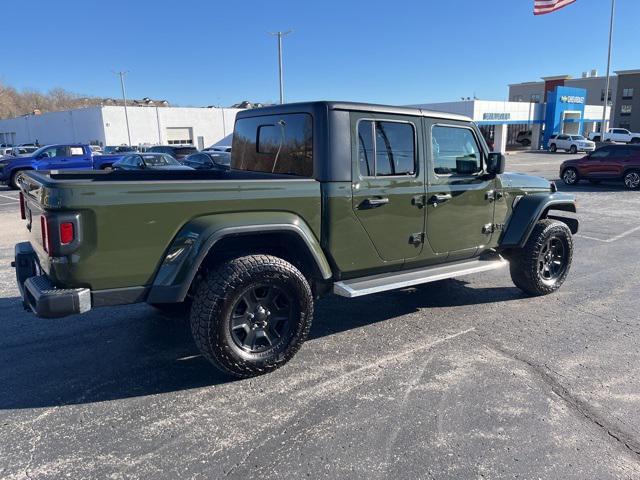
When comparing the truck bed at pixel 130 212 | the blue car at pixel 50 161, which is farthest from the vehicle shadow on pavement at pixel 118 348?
the blue car at pixel 50 161

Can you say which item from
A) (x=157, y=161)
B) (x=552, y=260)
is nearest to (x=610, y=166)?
(x=552, y=260)

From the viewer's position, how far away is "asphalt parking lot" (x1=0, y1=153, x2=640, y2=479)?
2.72m

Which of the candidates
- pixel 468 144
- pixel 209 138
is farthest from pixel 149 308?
pixel 209 138

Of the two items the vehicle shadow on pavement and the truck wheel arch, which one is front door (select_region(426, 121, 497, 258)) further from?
the truck wheel arch

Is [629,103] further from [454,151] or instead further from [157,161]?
[454,151]

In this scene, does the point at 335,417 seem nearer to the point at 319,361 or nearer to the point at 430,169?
the point at 319,361

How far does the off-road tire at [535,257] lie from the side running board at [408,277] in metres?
Result: 0.36

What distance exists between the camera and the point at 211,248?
11.4 feet

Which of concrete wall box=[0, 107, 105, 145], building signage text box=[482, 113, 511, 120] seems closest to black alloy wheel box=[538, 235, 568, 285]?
building signage text box=[482, 113, 511, 120]

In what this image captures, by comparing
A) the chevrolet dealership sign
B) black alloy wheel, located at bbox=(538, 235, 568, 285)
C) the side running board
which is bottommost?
black alloy wheel, located at bbox=(538, 235, 568, 285)

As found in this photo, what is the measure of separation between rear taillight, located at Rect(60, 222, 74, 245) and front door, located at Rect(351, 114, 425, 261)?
6.61 feet

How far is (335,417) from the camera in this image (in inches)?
124

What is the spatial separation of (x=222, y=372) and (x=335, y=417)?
3.38 ft

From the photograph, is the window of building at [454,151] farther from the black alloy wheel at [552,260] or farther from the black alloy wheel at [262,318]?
the black alloy wheel at [262,318]
